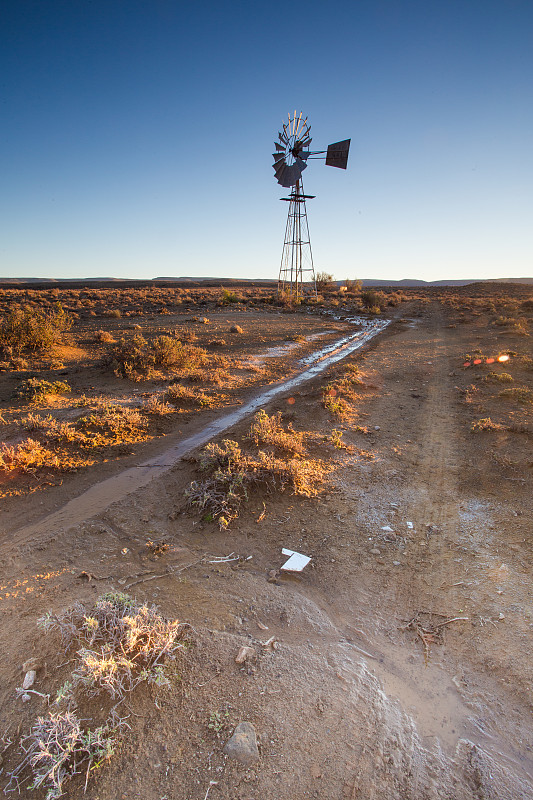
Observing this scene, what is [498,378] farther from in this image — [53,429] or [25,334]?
[25,334]

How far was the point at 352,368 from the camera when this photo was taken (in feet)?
40.2

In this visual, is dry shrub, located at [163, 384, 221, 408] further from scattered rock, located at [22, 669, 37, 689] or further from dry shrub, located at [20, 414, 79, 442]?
scattered rock, located at [22, 669, 37, 689]

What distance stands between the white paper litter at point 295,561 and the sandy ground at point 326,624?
0.08 metres

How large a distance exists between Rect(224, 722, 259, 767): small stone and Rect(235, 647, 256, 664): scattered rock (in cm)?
49

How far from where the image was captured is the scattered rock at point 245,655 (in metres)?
3.22

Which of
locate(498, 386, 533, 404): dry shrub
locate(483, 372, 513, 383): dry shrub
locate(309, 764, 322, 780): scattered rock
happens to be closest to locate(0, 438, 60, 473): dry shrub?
locate(309, 764, 322, 780): scattered rock

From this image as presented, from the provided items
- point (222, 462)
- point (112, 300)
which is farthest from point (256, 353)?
point (112, 300)

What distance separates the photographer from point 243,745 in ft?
8.66

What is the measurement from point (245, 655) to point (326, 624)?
86 centimetres

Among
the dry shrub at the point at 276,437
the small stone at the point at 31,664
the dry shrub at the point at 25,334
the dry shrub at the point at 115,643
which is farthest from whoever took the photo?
the dry shrub at the point at 25,334

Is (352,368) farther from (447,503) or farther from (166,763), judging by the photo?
(166,763)

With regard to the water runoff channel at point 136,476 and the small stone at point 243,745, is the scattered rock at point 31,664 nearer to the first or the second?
the small stone at point 243,745

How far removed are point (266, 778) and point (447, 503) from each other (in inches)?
164

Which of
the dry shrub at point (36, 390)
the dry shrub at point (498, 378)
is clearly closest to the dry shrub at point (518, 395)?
the dry shrub at point (498, 378)
